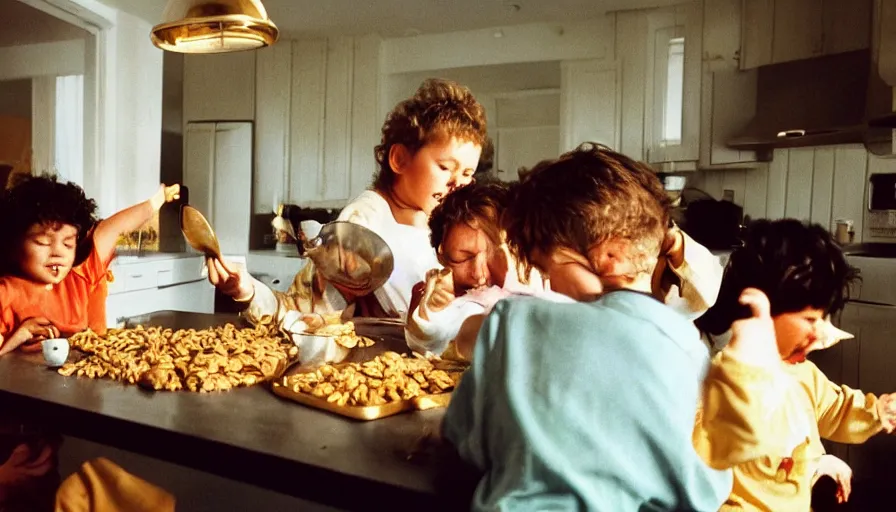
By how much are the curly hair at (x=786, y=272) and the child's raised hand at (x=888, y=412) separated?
9cm

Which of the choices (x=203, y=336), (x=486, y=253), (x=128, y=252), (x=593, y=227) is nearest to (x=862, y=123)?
(x=486, y=253)

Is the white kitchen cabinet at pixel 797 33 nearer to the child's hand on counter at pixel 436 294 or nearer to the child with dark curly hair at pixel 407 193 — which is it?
the child with dark curly hair at pixel 407 193

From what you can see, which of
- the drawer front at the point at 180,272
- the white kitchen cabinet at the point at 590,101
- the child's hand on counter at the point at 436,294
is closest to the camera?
the child's hand on counter at the point at 436,294

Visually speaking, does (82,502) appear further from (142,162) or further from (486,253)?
(142,162)

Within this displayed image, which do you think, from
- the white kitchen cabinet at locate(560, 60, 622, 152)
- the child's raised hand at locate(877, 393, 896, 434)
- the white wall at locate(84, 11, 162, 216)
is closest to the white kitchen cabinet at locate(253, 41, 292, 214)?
the white wall at locate(84, 11, 162, 216)

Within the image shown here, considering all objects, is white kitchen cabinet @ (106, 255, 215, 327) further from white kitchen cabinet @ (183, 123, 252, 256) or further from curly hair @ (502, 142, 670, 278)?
curly hair @ (502, 142, 670, 278)

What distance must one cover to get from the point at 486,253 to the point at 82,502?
0.55m

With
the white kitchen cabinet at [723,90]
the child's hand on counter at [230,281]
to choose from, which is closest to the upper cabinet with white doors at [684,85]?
the white kitchen cabinet at [723,90]

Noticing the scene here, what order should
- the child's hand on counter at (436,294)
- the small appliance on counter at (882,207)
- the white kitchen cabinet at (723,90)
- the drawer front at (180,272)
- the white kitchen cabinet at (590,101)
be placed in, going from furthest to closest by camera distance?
1. the white kitchen cabinet at (590,101)
2. the white kitchen cabinet at (723,90)
3. the drawer front at (180,272)
4. the small appliance on counter at (882,207)
5. the child's hand on counter at (436,294)

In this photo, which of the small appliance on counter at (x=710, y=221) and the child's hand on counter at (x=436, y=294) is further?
the small appliance on counter at (x=710, y=221)

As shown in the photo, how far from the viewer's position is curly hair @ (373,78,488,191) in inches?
33.0

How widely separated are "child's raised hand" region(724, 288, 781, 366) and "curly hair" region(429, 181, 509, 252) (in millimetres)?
309

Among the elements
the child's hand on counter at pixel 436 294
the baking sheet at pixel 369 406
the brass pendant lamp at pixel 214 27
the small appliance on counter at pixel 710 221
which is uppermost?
the brass pendant lamp at pixel 214 27

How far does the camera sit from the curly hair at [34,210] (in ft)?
2.89
